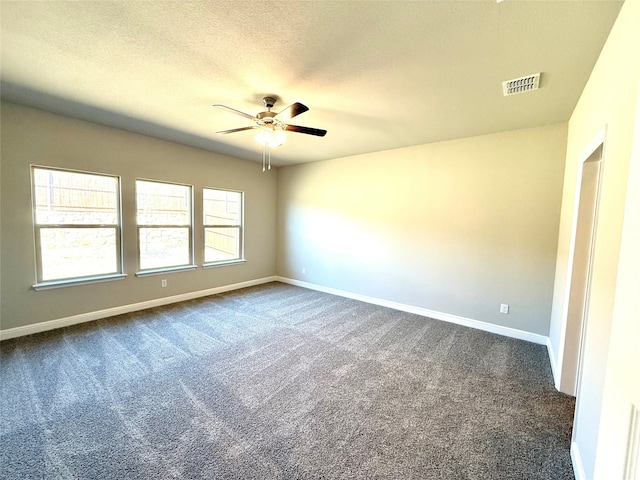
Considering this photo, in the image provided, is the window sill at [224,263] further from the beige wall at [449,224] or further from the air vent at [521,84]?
the air vent at [521,84]

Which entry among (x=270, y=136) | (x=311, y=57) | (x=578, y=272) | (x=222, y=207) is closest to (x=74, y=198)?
(x=222, y=207)

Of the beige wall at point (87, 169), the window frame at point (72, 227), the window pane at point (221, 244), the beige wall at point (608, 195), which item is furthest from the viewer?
the window pane at point (221, 244)

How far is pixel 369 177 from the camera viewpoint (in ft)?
15.5

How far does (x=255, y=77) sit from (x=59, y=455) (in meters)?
3.04

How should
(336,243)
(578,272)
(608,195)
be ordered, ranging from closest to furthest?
(608,195)
(578,272)
(336,243)

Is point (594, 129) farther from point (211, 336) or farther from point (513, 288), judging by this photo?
point (211, 336)

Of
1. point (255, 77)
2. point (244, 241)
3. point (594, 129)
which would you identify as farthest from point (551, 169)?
point (244, 241)

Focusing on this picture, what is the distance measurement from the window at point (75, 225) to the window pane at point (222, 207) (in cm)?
140

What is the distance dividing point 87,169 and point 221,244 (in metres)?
2.34

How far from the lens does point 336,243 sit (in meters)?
5.22

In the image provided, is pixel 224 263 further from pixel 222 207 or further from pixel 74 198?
pixel 74 198

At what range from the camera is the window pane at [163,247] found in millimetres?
4215

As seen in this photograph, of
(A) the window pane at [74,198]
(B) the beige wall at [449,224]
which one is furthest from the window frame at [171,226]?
(B) the beige wall at [449,224]

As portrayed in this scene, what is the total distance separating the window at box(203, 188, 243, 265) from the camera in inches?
197
